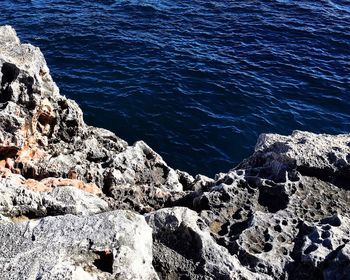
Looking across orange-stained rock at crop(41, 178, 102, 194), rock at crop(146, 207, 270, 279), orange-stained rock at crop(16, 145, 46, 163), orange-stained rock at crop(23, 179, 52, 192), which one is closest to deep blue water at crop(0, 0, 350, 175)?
orange-stained rock at crop(16, 145, 46, 163)

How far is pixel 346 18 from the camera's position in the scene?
30.1m

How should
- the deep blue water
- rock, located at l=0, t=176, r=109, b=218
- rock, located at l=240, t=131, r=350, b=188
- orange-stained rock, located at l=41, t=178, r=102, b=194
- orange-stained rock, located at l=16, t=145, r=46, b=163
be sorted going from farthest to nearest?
the deep blue water → orange-stained rock, located at l=16, t=145, r=46, b=163 → rock, located at l=240, t=131, r=350, b=188 → orange-stained rock, located at l=41, t=178, r=102, b=194 → rock, located at l=0, t=176, r=109, b=218

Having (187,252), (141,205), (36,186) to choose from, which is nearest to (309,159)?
(141,205)

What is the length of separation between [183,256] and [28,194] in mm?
3271

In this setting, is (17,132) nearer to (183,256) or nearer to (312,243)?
(183,256)

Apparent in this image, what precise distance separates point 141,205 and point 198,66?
14.9 metres

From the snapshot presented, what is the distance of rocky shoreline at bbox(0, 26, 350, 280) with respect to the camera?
22.3ft

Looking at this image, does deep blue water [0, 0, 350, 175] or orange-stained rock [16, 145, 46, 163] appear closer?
orange-stained rock [16, 145, 46, 163]

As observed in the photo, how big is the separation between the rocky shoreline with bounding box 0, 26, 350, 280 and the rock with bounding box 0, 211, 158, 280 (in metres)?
0.02

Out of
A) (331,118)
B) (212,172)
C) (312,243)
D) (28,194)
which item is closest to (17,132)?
(28,194)

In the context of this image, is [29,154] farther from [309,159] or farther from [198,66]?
[198,66]

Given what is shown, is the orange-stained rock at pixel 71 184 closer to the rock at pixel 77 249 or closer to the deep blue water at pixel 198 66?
the rock at pixel 77 249

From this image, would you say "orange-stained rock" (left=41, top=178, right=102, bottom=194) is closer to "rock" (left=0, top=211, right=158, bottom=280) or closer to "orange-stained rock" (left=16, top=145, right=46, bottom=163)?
Result: "orange-stained rock" (left=16, top=145, right=46, bottom=163)

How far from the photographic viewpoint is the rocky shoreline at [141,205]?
268 inches
